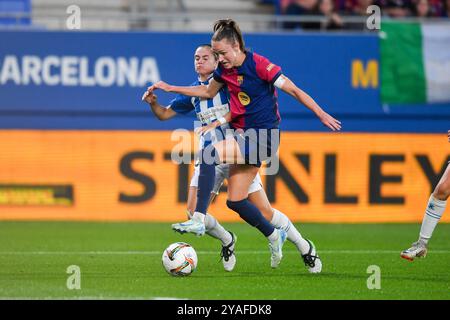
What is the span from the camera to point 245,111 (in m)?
9.23

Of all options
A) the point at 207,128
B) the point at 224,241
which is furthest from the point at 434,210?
the point at 207,128

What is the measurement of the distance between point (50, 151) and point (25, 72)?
4.43 ft

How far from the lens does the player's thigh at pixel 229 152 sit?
9117mm

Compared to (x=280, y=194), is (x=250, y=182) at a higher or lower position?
higher

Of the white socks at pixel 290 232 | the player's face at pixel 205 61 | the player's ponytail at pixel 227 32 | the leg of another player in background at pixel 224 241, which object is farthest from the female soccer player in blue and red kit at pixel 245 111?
the player's face at pixel 205 61

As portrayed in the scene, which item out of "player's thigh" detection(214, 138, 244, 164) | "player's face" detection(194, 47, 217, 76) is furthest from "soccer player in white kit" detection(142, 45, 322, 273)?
"player's thigh" detection(214, 138, 244, 164)

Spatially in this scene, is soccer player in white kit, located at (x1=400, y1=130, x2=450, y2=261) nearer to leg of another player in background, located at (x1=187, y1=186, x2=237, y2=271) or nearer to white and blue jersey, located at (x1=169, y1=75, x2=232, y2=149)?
leg of another player in background, located at (x1=187, y1=186, x2=237, y2=271)

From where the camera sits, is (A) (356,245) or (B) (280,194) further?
(B) (280,194)

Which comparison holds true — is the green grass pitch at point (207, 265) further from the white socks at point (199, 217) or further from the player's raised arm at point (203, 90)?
the player's raised arm at point (203, 90)

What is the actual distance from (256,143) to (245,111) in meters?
0.33

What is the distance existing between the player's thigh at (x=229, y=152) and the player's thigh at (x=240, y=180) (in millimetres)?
116

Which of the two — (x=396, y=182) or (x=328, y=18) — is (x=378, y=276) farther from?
(x=328, y=18)

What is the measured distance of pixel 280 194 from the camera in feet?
52.4
